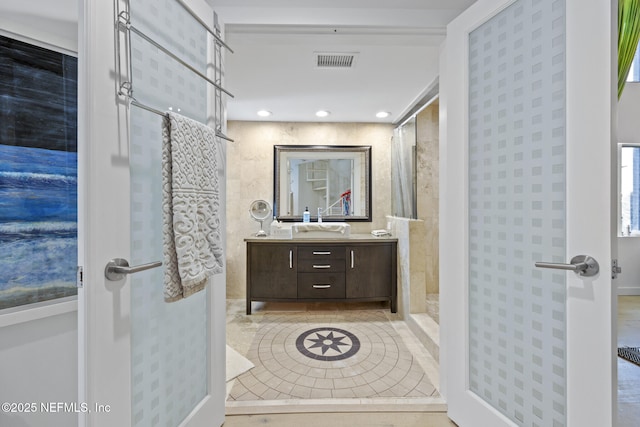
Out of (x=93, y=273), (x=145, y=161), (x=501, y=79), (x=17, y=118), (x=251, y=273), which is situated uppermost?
(x=501, y=79)

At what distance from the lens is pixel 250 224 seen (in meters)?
3.54

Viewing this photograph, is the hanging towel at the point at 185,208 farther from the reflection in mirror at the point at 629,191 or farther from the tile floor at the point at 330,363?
the reflection in mirror at the point at 629,191

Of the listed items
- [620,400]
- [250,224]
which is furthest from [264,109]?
[620,400]

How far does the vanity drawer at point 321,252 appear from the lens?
118 inches

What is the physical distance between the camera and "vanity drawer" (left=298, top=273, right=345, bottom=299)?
9.82 feet

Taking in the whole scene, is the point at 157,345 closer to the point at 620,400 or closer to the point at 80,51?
the point at 80,51

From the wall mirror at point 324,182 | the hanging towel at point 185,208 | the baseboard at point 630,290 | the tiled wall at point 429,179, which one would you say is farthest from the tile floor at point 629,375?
the wall mirror at point 324,182

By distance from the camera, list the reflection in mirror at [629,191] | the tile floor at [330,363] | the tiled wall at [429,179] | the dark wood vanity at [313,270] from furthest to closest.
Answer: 1. the reflection in mirror at [629,191]
2. the tiled wall at [429,179]
3. the dark wood vanity at [313,270]
4. the tile floor at [330,363]

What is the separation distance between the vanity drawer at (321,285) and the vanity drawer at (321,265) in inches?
1.6

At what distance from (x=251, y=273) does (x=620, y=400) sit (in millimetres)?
2794

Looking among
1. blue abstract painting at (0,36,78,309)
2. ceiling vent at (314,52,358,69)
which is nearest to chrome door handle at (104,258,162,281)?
Result: blue abstract painting at (0,36,78,309)

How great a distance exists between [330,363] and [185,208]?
5.21 ft

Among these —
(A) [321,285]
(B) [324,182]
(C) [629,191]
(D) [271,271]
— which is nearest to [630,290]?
(C) [629,191]

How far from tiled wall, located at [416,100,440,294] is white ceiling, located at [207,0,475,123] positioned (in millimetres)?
328
